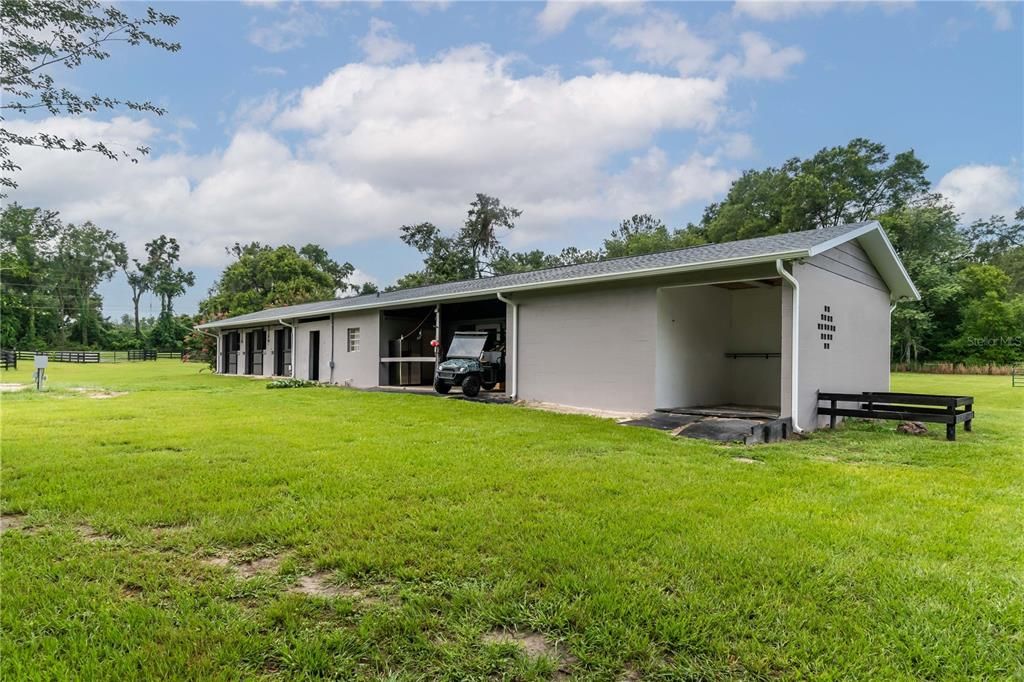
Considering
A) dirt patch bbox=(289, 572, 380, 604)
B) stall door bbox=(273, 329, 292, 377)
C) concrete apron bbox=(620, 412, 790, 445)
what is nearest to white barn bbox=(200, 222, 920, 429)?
concrete apron bbox=(620, 412, 790, 445)

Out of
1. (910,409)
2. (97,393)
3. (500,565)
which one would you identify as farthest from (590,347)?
(97,393)

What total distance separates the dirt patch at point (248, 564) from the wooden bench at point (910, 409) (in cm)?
796

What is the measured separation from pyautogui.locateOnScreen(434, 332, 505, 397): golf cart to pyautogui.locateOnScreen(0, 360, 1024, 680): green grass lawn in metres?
6.04

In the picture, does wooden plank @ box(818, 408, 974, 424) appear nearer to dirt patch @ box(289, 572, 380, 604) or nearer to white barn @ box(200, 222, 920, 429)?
white barn @ box(200, 222, 920, 429)

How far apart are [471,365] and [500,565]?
356 inches

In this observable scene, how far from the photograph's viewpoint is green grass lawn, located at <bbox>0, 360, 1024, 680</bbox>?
6.38 ft

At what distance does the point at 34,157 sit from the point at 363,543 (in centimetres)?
441

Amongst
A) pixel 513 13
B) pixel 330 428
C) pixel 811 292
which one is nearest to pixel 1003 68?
pixel 811 292

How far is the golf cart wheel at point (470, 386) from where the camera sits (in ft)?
36.5

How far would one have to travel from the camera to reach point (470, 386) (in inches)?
440

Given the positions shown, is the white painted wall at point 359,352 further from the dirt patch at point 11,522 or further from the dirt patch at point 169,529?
the dirt patch at point 169,529

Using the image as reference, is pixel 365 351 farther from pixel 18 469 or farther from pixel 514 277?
pixel 18 469

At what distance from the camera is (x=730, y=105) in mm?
15102

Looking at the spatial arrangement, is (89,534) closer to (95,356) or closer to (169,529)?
(169,529)
